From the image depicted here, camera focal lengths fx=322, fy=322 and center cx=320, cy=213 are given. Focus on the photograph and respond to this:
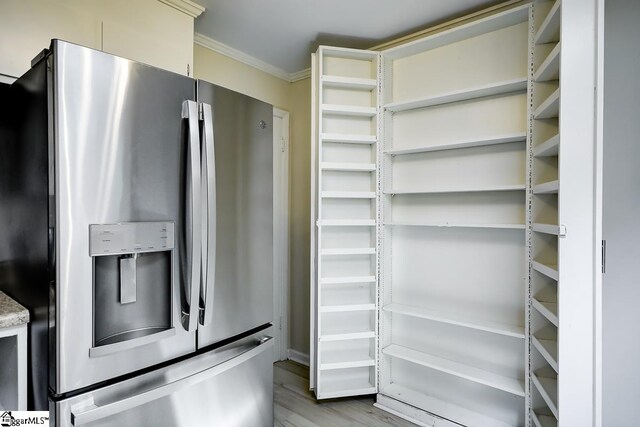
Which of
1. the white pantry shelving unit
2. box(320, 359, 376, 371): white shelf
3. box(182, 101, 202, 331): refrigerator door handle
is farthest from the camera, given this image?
box(320, 359, 376, 371): white shelf

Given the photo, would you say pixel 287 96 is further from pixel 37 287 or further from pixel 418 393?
pixel 418 393

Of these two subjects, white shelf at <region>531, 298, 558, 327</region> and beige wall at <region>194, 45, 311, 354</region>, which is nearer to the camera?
white shelf at <region>531, 298, 558, 327</region>

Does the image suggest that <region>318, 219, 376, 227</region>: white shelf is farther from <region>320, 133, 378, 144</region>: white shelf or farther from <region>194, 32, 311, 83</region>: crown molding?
<region>194, 32, 311, 83</region>: crown molding

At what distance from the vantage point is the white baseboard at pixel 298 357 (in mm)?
2973

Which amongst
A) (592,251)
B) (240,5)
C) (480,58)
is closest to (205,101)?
(240,5)

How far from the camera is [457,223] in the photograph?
80.8 inches

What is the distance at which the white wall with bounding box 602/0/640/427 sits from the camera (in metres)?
1.63

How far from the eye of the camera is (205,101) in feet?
4.34

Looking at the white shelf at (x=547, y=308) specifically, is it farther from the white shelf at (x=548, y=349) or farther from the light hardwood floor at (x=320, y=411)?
the light hardwood floor at (x=320, y=411)

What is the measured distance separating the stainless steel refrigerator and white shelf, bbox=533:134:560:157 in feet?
4.56

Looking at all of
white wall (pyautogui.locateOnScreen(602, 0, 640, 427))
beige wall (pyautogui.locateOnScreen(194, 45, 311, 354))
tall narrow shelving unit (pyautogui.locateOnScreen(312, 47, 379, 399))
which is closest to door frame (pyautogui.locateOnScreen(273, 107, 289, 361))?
beige wall (pyautogui.locateOnScreen(194, 45, 311, 354))

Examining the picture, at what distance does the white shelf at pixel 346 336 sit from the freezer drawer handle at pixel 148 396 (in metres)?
0.82

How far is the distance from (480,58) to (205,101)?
1.80 m
